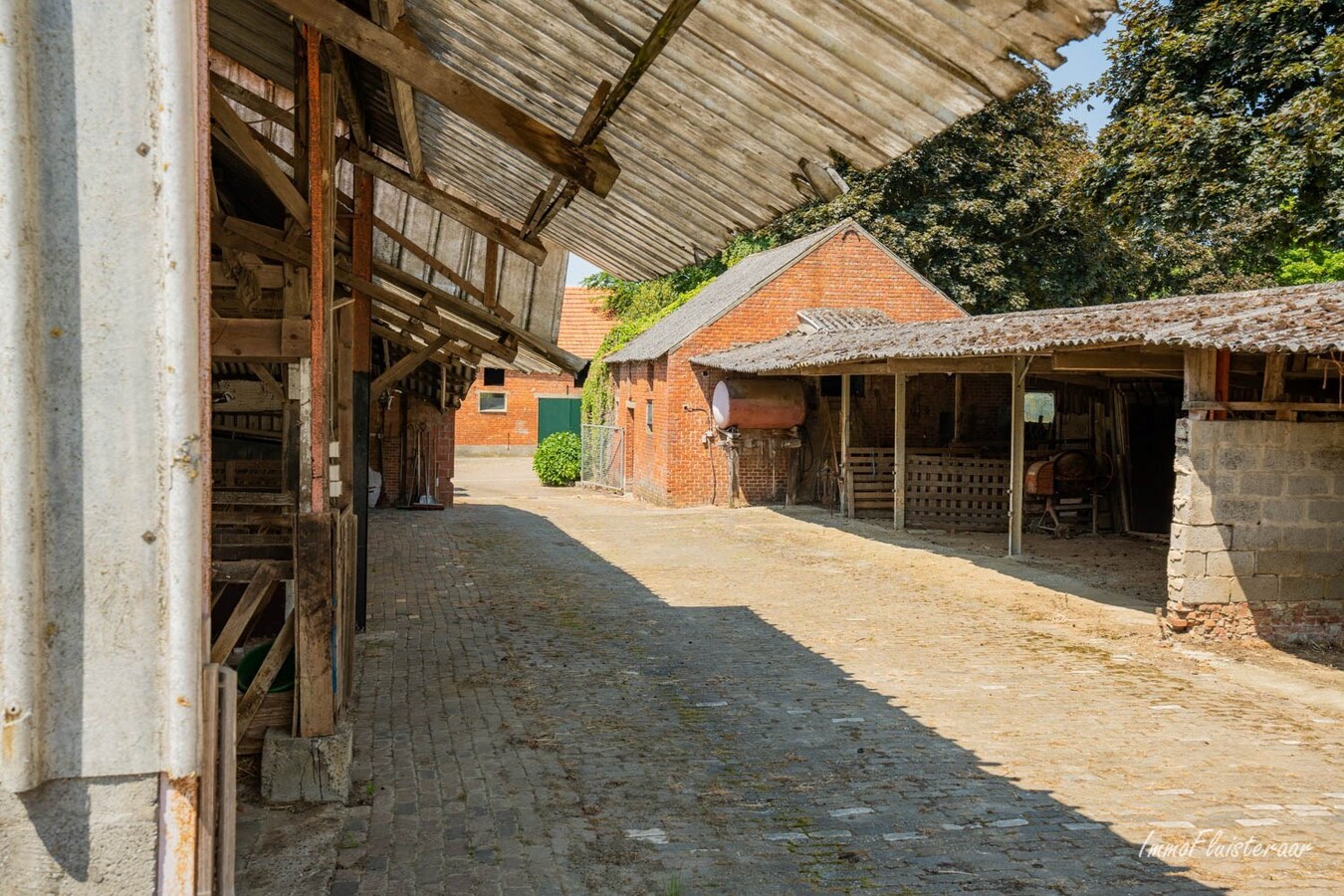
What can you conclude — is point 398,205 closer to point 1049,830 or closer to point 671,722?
point 671,722

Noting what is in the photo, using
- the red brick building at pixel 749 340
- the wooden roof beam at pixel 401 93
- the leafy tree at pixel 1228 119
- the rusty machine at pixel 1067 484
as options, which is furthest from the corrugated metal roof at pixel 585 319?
the wooden roof beam at pixel 401 93

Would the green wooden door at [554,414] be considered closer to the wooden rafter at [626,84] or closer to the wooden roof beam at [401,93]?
the wooden roof beam at [401,93]

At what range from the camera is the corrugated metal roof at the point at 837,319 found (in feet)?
76.5

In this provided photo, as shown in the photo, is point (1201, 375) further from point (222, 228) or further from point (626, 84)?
point (222, 228)

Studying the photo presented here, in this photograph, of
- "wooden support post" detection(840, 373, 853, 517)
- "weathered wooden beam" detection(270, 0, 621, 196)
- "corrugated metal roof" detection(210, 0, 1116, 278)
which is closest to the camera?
"corrugated metal roof" detection(210, 0, 1116, 278)

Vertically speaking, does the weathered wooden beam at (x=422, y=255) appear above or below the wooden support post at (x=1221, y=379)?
above

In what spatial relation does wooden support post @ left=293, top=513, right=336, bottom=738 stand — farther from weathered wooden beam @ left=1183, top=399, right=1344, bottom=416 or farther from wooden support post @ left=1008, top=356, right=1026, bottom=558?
wooden support post @ left=1008, top=356, right=1026, bottom=558

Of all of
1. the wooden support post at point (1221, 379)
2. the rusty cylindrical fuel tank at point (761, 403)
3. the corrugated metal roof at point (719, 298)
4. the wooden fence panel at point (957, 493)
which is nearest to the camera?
the wooden support post at point (1221, 379)

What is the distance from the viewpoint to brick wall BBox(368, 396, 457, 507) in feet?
70.1

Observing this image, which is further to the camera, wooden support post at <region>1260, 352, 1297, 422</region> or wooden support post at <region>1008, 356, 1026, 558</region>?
wooden support post at <region>1008, 356, 1026, 558</region>

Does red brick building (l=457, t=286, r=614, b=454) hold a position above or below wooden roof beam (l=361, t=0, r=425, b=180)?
below

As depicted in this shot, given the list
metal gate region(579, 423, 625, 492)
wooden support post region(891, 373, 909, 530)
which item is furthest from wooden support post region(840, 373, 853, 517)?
metal gate region(579, 423, 625, 492)

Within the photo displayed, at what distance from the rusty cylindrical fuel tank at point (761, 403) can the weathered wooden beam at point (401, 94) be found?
51.1 feet

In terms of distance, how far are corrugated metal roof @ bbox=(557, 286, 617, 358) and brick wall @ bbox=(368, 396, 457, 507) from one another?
2117 centimetres
